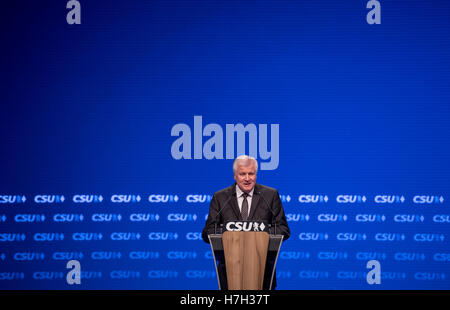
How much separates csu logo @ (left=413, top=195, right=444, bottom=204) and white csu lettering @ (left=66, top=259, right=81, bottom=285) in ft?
10.4

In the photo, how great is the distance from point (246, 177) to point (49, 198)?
288 centimetres

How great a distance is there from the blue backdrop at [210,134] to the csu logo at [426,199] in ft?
0.07

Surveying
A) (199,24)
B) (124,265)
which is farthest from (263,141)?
(124,265)

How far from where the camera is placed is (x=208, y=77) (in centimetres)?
623

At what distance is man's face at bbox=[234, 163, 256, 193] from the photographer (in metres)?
3.90

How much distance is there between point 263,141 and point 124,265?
68.0 inches

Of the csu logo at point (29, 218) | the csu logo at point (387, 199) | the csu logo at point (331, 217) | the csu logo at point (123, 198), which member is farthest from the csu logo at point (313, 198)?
the csu logo at point (29, 218)

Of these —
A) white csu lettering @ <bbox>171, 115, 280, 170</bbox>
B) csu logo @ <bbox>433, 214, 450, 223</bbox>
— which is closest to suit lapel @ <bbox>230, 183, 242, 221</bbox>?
white csu lettering @ <bbox>171, 115, 280, 170</bbox>

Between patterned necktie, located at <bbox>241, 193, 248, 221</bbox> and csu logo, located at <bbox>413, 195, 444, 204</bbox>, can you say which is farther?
csu logo, located at <bbox>413, 195, 444, 204</bbox>

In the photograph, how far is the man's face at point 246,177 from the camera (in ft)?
12.8

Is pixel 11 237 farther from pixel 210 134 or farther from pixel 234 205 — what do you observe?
pixel 234 205

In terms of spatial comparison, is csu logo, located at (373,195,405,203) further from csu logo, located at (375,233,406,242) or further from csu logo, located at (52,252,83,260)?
csu logo, located at (52,252,83,260)

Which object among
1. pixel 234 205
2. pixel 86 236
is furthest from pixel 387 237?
pixel 86 236

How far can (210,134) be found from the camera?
6156 mm
